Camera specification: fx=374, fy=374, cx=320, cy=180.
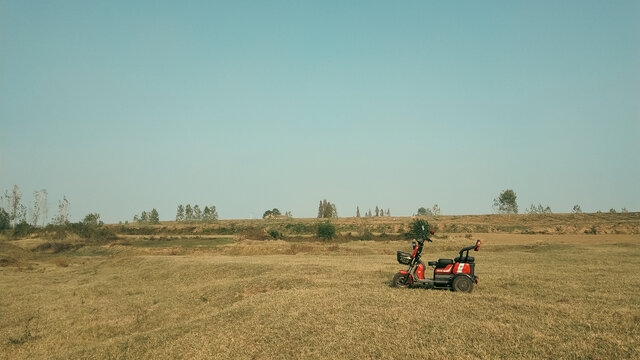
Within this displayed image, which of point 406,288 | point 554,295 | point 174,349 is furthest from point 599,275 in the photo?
point 174,349

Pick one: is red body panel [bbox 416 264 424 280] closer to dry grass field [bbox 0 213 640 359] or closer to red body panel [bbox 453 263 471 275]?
dry grass field [bbox 0 213 640 359]

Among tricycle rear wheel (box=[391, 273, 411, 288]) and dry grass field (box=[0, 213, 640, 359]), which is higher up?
tricycle rear wheel (box=[391, 273, 411, 288])

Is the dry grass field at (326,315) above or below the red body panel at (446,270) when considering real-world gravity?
below

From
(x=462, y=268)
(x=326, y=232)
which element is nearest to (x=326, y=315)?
→ (x=462, y=268)

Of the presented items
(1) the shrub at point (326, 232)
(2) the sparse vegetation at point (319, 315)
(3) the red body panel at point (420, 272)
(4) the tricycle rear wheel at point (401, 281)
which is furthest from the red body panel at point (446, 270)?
(1) the shrub at point (326, 232)

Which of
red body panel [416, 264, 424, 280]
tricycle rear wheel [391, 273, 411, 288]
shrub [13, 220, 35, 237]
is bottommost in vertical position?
tricycle rear wheel [391, 273, 411, 288]

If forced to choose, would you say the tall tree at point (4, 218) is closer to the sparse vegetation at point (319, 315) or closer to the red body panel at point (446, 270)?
the sparse vegetation at point (319, 315)

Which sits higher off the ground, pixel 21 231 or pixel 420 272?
pixel 21 231

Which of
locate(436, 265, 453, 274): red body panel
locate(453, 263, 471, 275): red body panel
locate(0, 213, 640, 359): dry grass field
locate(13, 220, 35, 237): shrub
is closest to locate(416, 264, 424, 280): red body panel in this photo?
locate(436, 265, 453, 274): red body panel

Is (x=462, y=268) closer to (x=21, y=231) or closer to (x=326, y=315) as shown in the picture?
(x=326, y=315)

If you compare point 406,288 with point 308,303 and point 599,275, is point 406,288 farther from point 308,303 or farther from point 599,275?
point 599,275

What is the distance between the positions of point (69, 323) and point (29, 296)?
7.06 m

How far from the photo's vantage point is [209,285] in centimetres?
1892

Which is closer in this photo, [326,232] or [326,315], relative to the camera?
[326,315]
